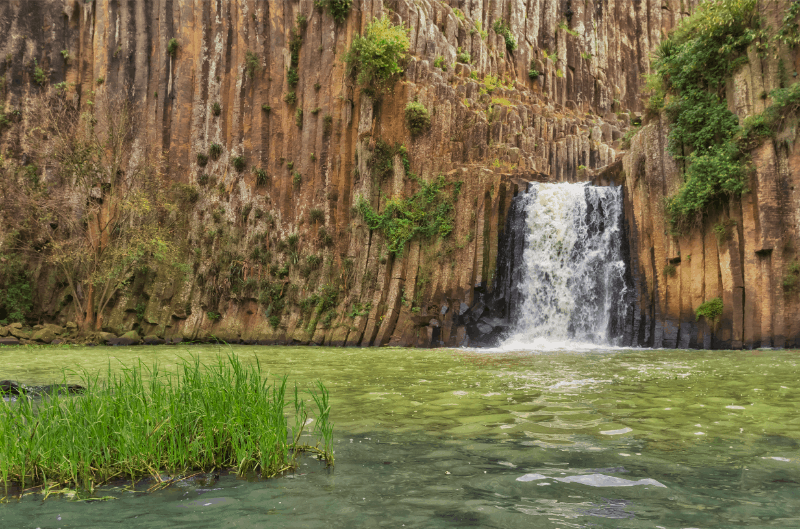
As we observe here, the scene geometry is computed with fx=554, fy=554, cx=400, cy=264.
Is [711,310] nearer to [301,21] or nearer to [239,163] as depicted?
[239,163]

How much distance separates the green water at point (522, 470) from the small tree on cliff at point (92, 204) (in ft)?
82.4

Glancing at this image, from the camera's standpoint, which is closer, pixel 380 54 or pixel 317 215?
pixel 380 54

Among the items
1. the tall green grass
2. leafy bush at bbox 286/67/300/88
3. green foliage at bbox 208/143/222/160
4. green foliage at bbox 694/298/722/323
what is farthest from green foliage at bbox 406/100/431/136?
the tall green grass

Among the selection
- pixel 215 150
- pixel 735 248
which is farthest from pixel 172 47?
pixel 735 248

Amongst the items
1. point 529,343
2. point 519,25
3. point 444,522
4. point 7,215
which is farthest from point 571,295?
point 7,215

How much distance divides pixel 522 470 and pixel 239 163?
1352 inches

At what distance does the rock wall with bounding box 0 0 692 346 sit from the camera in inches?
1180

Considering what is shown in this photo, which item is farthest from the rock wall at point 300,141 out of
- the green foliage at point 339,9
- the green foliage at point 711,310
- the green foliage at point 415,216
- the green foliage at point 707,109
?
the green foliage at point 711,310

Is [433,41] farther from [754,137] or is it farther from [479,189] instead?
[754,137]

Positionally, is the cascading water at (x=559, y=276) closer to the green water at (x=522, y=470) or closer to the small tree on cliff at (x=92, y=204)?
the green water at (x=522, y=470)

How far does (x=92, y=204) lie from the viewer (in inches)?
1255

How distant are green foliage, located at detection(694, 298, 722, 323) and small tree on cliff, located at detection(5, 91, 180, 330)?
Result: 1047 inches

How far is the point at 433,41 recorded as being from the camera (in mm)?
35375

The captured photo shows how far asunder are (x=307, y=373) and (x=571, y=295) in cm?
1700
